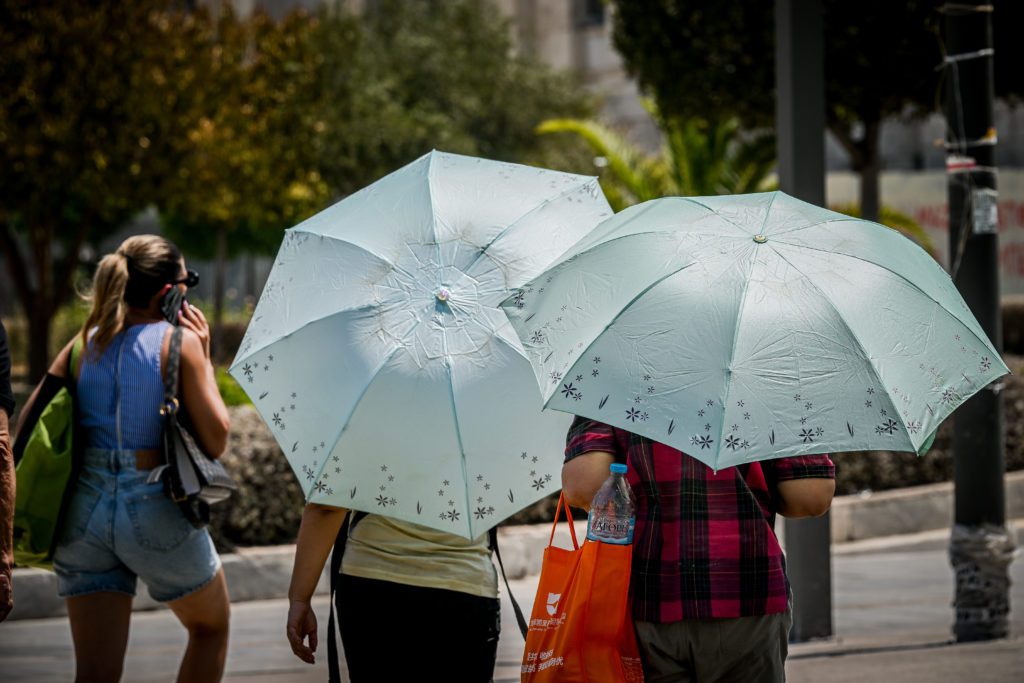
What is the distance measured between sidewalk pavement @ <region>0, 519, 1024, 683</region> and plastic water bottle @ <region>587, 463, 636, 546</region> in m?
3.62

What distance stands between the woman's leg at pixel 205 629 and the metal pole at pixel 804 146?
135 inches

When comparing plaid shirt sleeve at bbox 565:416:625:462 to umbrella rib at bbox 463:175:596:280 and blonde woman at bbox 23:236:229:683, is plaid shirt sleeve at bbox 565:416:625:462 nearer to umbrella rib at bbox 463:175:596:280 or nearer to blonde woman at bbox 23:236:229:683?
umbrella rib at bbox 463:175:596:280

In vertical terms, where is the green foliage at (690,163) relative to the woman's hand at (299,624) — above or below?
below

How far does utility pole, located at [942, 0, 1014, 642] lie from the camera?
7.23 m

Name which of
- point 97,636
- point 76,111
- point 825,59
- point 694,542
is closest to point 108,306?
point 97,636

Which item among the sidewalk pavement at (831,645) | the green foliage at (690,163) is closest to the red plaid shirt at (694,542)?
the sidewalk pavement at (831,645)

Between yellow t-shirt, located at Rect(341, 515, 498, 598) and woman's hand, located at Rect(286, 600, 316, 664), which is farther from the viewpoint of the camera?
woman's hand, located at Rect(286, 600, 316, 664)

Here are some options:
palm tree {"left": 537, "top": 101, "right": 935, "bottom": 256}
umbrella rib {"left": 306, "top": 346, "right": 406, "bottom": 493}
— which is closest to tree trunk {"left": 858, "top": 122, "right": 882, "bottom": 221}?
palm tree {"left": 537, "top": 101, "right": 935, "bottom": 256}

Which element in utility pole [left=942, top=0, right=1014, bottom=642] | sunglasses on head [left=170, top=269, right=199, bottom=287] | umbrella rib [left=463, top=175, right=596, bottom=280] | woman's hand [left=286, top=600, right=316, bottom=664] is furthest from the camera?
utility pole [left=942, top=0, right=1014, bottom=642]

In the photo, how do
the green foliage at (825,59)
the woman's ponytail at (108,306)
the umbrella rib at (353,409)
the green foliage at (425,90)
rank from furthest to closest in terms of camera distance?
1. the green foliage at (425,90)
2. the green foliage at (825,59)
3. the woman's ponytail at (108,306)
4. the umbrella rib at (353,409)

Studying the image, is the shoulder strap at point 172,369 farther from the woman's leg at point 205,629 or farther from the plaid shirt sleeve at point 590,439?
the plaid shirt sleeve at point 590,439

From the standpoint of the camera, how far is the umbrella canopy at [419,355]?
134 inches

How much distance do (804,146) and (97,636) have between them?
14.4 feet

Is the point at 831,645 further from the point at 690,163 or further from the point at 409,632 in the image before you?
the point at 690,163
